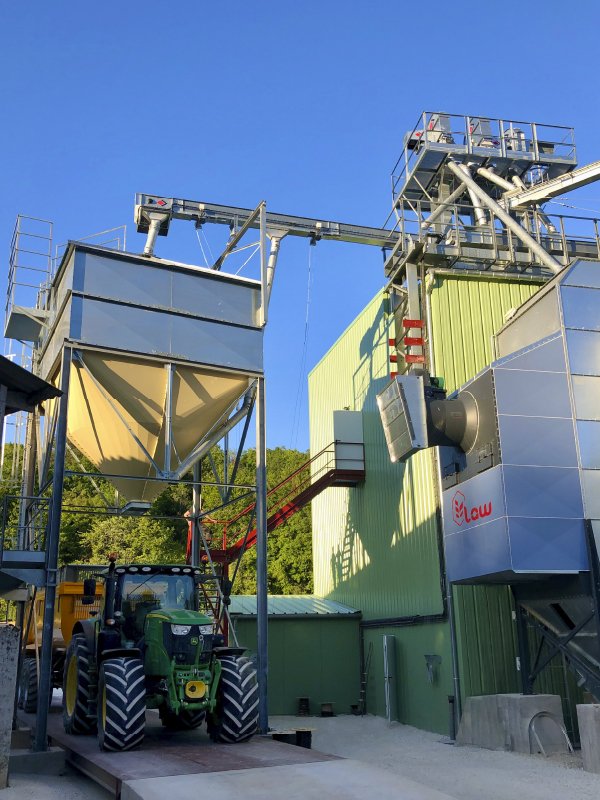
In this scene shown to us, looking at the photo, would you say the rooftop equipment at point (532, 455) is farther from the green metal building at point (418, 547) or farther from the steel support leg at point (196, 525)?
the steel support leg at point (196, 525)

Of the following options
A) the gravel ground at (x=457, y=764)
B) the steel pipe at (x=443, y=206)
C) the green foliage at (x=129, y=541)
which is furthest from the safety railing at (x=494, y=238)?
the green foliage at (x=129, y=541)

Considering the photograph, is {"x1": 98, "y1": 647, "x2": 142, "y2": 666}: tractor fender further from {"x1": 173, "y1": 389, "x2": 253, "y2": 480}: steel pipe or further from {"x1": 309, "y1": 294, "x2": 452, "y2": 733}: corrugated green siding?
{"x1": 309, "y1": 294, "x2": 452, "y2": 733}: corrugated green siding

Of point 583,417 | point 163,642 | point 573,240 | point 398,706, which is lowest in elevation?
point 398,706

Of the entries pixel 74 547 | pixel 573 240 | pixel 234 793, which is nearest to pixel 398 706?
pixel 234 793

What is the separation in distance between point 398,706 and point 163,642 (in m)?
9.94

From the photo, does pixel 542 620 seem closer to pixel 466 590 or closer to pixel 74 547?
pixel 466 590

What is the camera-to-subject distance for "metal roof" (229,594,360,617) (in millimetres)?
22000

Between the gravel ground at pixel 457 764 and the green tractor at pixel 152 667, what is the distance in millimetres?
3273

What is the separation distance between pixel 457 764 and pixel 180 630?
5.82 metres

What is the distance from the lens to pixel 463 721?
16.0 metres

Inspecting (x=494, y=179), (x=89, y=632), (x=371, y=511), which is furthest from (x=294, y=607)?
(x=494, y=179)

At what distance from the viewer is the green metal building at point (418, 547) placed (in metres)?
17.4

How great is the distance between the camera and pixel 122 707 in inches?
434

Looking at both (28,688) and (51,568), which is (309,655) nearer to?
(28,688)
